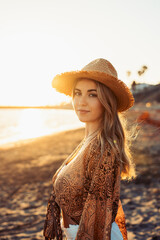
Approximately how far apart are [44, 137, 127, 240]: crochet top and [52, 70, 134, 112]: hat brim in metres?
0.51

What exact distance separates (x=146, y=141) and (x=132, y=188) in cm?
751

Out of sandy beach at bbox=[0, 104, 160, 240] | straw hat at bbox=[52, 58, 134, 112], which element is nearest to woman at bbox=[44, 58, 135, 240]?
straw hat at bbox=[52, 58, 134, 112]

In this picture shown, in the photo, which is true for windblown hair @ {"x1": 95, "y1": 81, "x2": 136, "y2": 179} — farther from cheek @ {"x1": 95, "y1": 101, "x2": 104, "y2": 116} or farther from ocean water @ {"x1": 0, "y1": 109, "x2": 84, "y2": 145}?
ocean water @ {"x1": 0, "y1": 109, "x2": 84, "y2": 145}

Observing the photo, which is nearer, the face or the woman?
the woman

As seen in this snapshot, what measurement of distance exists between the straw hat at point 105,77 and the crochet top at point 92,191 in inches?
20.1

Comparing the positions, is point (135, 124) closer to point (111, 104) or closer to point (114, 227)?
point (111, 104)

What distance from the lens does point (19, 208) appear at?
573 centimetres

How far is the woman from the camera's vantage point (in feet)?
5.52

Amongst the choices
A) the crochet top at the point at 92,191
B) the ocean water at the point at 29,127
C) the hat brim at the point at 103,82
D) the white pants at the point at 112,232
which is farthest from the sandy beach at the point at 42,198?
the ocean water at the point at 29,127

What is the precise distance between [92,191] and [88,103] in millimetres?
782

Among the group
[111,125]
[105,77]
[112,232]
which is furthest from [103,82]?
[112,232]

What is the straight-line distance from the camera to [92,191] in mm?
1686

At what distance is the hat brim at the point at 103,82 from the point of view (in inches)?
73.5

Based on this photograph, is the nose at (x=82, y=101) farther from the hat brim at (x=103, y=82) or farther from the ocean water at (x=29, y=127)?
the ocean water at (x=29, y=127)
